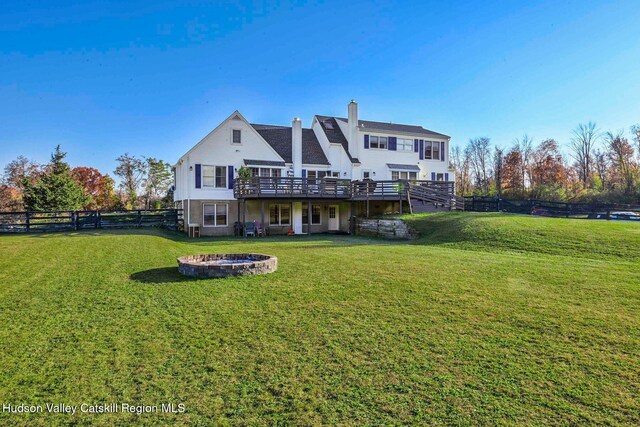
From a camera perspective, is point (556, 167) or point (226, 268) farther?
point (556, 167)

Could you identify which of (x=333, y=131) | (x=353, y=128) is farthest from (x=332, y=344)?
(x=333, y=131)

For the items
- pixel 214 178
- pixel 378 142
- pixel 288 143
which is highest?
pixel 378 142

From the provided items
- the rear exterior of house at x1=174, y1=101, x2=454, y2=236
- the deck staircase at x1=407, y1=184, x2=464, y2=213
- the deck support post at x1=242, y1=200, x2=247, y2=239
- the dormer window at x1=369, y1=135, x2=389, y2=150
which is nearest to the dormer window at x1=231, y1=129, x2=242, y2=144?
the rear exterior of house at x1=174, y1=101, x2=454, y2=236

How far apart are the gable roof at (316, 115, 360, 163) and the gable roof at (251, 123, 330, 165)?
1.17 meters

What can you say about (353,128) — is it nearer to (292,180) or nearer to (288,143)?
(288,143)

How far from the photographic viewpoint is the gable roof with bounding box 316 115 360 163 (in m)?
27.2

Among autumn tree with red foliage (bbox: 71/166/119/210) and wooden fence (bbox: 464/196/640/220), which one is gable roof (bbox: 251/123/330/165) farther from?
autumn tree with red foliage (bbox: 71/166/119/210)

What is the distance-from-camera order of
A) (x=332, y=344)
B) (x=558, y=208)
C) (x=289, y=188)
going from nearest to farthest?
(x=332, y=344) → (x=289, y=188) → (x=558, y=208)

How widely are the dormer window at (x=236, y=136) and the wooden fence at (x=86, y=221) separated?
610 centimetres

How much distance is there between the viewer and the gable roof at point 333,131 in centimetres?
2719

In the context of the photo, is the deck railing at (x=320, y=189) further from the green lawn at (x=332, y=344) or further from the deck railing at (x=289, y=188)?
the green lawn at (x=332, y=344)

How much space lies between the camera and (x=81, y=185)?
33.6 m

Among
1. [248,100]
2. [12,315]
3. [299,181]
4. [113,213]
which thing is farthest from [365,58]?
[12,315]

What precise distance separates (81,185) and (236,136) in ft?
68.1
